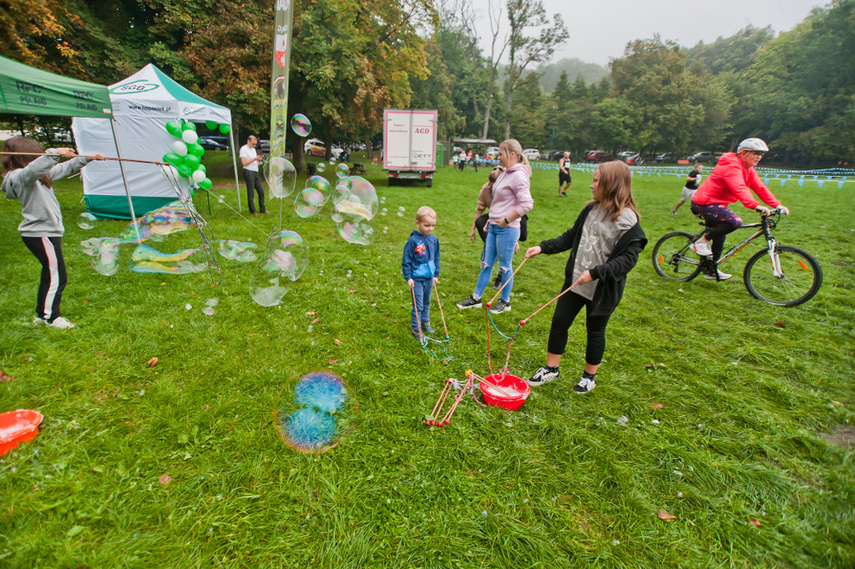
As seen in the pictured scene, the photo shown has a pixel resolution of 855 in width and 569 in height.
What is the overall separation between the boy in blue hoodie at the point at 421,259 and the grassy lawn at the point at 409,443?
2.05ft

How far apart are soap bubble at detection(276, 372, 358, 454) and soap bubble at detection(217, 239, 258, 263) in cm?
361

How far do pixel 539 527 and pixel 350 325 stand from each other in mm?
3068

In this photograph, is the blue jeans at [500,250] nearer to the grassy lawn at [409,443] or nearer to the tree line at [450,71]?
the grassy lawn at [409,443]

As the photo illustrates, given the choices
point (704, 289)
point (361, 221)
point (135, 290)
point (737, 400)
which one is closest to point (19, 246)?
point (135, 290)

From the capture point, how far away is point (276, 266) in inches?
191

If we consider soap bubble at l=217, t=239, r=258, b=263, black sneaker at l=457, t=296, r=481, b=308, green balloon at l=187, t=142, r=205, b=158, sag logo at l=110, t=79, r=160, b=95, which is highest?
sag logo at l=110, t=79, r=160, b=95

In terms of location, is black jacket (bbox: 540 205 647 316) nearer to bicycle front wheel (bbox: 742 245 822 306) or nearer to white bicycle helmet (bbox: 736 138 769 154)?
white bicycle helmet (bbox: 736 138 769 154)

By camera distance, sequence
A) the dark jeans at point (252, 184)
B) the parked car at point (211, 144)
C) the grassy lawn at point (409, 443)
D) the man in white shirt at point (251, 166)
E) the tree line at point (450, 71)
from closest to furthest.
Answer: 1. the grassy lawn at point (409, 443)
2. the man in white shirt at point (251, 166)
3. the dark jeans at point (252, 184)
4. the tree line at point (450, 71)
5. the parked car at point (211, 144)

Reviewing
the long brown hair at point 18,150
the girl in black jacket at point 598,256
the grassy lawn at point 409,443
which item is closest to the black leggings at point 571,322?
the girl in black jacket at point 598,256

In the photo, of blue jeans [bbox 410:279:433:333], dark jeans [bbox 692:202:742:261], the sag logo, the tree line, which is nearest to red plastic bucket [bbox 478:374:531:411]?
blue jeans [bbox 410:279:433:333]

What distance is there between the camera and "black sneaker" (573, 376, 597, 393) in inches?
142

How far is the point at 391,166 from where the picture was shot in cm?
1745

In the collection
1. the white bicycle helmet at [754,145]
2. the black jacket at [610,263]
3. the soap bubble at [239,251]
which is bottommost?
the soap bubble at [239,251]

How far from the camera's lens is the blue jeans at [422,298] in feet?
14.1
